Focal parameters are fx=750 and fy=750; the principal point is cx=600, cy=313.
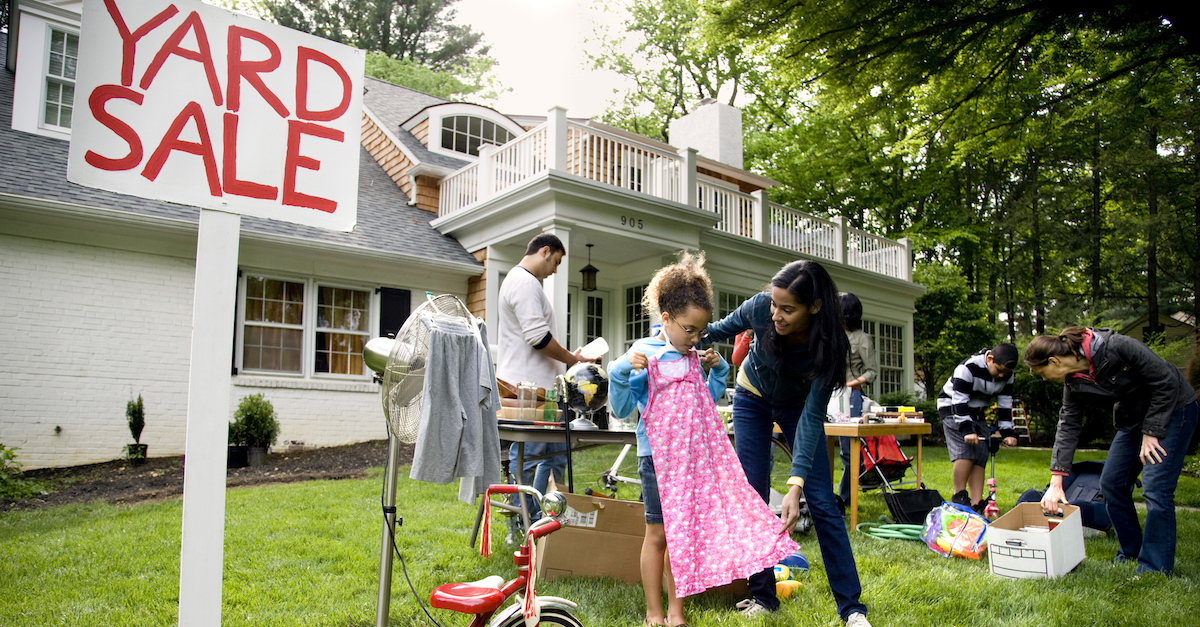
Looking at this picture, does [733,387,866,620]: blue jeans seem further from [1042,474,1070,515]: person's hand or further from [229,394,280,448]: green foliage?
[229,394,280,448]: green foliage

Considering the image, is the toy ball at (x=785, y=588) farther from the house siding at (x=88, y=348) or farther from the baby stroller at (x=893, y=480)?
the house siding at (x=88, y=348)

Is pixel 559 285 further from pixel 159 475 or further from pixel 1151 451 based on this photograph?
pixel 1151 451

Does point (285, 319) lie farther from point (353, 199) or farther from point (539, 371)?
point (353, 199)

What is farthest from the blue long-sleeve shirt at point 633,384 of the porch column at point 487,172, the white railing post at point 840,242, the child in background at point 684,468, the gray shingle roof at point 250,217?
the white railing post at point 840,242

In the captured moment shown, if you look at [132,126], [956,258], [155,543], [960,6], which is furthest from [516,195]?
[956,258]

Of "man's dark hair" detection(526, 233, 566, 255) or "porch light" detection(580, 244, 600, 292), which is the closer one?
"man's dark hair" detection(526, 233, 566, 255)

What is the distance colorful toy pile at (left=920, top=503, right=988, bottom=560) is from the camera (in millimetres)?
4715

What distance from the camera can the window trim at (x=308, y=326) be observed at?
10281mm

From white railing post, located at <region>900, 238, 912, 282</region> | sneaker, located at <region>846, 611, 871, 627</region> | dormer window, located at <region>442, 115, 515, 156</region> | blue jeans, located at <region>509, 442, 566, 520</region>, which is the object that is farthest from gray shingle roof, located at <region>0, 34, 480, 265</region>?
white railing post, located at <region>900, 238, 912, 282</region>

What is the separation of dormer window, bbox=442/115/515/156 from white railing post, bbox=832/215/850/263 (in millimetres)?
6943

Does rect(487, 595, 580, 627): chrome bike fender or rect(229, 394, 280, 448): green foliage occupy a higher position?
rect(229, 394, 280, 448): green foliage

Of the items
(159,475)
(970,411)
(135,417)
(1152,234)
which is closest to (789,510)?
(970,411)

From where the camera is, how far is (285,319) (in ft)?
35.4

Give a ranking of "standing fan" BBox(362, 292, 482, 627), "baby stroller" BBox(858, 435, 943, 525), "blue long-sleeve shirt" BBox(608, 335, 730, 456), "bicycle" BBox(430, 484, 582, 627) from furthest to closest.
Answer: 1. "baby stroller" BBox(858, 435, 943, 525)
2. "blue long-sleeve shirt" BBox(608, 335, 730, 456)
3. "standing fan" BBox(362, 292, 482, 627)
4. "bicycle" BBox(430, 484, 582, 627)
